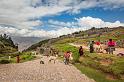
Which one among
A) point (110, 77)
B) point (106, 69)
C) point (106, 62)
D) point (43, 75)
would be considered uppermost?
point (106, 62)

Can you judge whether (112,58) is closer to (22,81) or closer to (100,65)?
(100,65)

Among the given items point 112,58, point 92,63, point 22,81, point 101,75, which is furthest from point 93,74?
point 22,81

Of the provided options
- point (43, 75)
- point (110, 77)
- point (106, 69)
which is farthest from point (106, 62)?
point (43, 75)

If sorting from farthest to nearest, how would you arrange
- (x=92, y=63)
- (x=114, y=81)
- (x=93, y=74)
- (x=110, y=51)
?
(x=110, y=51) < (x=92, y=63) < (x=93, y=74) < (x=114, y=81)

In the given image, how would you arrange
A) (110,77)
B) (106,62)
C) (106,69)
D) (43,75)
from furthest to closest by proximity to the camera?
(106,62)
(43,75)
(106,69)
(110,77)

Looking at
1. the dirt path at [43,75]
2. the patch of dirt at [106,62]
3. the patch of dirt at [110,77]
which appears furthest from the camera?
the patch of dirt at [106,62]

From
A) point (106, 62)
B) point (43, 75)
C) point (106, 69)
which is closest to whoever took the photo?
point (106, 69)

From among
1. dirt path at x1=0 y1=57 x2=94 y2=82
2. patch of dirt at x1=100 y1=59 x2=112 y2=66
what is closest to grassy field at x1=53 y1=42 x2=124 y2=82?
patch of dirt at x1=100 y1=59 x2=112 y2=66

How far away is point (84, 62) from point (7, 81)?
817 inches

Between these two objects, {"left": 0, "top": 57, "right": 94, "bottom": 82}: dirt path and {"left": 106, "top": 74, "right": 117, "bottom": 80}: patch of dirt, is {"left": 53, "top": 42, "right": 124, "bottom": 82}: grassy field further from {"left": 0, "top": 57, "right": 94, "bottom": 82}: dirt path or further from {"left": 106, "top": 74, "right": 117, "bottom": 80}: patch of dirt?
{"left": 0, "top": 57, "right": 94, "bottom": 82}: dirt path

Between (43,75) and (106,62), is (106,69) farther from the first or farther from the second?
(43,75)

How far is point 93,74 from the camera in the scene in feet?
126

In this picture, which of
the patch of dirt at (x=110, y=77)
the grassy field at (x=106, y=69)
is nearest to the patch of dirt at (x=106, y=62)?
the grassy field at (x=106, y=69)

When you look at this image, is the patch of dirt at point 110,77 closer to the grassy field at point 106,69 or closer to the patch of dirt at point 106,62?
the grassy field at point 106,69
